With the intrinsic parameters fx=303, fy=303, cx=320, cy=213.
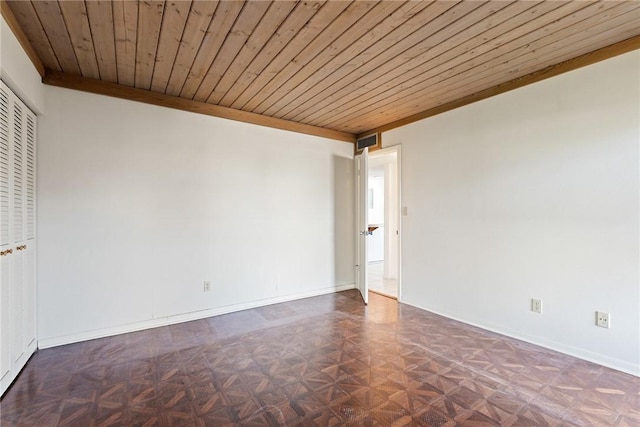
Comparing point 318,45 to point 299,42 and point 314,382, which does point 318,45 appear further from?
point 314,382

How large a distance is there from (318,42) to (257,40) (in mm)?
435

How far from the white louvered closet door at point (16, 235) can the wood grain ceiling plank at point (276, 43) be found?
1563 mm

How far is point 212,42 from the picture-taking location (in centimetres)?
219

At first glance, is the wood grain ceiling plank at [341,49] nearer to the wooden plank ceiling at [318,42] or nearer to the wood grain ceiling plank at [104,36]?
the wooden plank ceiling at [318,42]

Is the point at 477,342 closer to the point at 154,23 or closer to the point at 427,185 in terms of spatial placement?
the point at 427,185

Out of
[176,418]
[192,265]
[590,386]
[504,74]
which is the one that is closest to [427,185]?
[504,74]

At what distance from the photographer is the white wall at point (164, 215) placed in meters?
2.71

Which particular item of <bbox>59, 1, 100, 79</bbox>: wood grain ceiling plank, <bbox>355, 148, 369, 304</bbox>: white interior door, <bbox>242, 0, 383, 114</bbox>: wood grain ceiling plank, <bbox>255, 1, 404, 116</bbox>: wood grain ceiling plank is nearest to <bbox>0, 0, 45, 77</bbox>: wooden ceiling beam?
<bbox>59, 1, 100, 79</bbox>: wood grain ceiling plank

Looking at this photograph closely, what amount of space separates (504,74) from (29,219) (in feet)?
13.8

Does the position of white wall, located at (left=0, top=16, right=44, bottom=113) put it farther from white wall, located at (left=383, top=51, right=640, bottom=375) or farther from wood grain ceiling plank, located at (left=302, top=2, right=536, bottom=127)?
white wall, located at (left=383, top=51, right=640, bottom=375)

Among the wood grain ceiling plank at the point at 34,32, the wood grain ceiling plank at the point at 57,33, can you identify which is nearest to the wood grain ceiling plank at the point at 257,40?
the wood grain ceiling plank at the point at 57,33

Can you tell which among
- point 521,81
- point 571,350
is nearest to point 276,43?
point 521,81

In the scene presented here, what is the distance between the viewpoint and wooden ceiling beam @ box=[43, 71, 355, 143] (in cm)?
271

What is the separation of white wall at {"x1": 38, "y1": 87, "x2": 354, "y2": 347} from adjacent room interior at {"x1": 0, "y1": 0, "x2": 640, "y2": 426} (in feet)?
0.07
